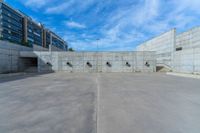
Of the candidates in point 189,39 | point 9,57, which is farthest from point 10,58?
point 189,39

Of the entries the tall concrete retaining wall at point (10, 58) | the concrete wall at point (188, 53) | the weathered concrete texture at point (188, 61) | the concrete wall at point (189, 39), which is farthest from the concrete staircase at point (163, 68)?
the tall concrete retaining wall at point (10, 58)

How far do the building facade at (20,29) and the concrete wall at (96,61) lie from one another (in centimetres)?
1781

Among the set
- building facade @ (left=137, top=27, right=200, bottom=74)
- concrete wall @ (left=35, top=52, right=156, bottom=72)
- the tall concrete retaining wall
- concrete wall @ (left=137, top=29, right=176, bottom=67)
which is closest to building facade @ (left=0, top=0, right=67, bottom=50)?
the tall concrete retaining wall

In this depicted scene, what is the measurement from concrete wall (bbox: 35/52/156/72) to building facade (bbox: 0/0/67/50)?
1781 cm

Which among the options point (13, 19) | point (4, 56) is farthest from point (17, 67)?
point (13, 19)

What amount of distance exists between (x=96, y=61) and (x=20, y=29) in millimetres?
49916

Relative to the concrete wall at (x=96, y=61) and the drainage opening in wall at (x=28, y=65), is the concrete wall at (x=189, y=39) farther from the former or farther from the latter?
the drainage opening in wall at (x=28, y=65)

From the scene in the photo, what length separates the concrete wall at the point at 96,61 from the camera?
21000 millimetres

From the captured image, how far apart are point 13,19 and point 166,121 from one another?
63469mm

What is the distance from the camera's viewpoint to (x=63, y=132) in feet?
8.76

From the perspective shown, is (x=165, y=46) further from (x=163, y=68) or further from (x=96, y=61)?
(x=96, y=61)

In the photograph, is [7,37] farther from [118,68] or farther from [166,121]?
[166,121]

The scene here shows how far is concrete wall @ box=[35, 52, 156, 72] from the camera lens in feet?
68.9

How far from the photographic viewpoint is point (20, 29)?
181 ft
